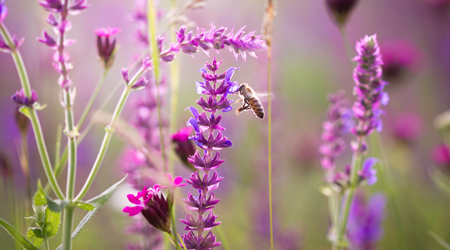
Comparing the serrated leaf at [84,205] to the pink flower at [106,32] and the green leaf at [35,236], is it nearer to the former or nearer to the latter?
the green leaf at [35,236]

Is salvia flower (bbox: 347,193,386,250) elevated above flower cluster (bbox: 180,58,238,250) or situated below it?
below

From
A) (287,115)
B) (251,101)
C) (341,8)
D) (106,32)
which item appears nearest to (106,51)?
(106,32)

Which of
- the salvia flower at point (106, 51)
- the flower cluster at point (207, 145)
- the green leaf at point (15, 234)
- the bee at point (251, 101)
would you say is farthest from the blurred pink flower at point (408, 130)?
the green leaf at point (15, 234)

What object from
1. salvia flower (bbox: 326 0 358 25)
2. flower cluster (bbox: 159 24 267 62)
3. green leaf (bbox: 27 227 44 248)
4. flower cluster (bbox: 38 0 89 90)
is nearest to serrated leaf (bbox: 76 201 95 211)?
green leaf (bbox: 27 227 44 248)

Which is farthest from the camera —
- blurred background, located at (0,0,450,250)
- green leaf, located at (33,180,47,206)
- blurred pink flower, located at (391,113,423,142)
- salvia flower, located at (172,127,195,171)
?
blurred pink flower, located at (391,113,423,142)

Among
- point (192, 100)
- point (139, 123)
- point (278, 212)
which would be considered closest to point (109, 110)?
point (192, 100)

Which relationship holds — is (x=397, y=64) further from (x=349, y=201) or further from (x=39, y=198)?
(x=39, y=198)

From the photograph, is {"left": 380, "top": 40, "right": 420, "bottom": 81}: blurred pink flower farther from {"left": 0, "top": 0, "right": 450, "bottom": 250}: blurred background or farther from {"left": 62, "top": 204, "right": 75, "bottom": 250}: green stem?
{"left": 62, "top": 204, "right": 75, "bottom": 250}: green stem
